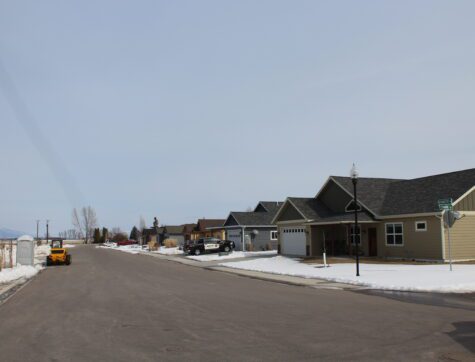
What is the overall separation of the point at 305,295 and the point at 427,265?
1347cm

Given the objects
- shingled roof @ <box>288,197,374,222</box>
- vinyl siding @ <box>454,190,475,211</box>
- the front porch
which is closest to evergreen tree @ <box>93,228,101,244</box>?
shingled roof @ <box>288,197,374,222</box>

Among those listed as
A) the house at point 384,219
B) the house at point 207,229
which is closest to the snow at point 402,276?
the house at point 384,219

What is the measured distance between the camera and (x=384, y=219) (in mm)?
34000

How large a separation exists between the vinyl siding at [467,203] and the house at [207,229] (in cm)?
3708

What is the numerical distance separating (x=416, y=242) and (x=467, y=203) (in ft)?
12.7

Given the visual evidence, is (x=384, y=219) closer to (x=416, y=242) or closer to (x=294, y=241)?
(x=416, y=242)

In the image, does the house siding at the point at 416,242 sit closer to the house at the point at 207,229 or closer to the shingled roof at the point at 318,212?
the shingled roof at the point at 318,212

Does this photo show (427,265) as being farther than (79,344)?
Yes

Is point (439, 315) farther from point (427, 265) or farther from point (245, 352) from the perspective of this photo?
point (427, 265)

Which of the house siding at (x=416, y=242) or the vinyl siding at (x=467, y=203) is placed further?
the vinyl siding at (x=467, y=203)

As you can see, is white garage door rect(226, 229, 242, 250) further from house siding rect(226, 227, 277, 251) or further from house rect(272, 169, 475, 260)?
house rect(272, 169, 475, 260)

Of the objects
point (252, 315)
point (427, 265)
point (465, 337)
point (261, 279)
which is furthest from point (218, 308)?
point (427, 265)

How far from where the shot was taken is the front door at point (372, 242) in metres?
35.2

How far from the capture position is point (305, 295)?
17.5 m
